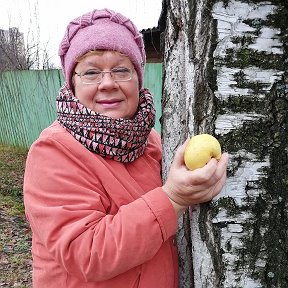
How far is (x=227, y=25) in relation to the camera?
138 cm

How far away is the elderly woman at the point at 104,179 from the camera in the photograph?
56.6 inches

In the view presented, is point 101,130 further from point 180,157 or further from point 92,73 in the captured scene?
point 180,157

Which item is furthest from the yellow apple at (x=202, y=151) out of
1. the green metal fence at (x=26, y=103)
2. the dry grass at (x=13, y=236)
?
the green metal fence at (x=26, y=103)

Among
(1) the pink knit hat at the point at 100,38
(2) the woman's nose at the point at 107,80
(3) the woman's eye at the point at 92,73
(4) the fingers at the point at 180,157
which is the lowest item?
(4) the fingers at the point at 180,157

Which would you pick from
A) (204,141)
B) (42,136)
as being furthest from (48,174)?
(204,141)

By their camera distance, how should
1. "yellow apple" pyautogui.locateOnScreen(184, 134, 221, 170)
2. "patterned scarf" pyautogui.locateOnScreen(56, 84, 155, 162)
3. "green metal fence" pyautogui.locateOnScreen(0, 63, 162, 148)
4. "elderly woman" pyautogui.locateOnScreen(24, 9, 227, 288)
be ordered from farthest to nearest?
"green metal fence" pyautogui.locateOnScreen(0, 63, 162, 148) < "patterned scarf" pyautogui.locateOnScreen(56, 84, 155, 162) < "elderly woman" pyautogui.locateOnScreen(24, 9, 227, 288) < "yellow apple" pyautogui.locateOnScreen(184, 134, 221, 170)

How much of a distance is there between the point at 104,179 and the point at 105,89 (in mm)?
361

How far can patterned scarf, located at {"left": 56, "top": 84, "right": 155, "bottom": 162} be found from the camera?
1.66m

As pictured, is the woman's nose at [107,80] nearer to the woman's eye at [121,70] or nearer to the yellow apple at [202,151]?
the woman's eye at [121,70]

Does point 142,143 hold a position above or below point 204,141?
Answer: below

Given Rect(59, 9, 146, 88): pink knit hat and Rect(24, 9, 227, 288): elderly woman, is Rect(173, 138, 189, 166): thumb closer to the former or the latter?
Rect(24, 9, 227, 288): elderly woman

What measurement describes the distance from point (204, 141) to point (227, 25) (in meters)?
0.37

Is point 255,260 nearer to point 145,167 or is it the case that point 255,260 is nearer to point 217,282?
point 217,282

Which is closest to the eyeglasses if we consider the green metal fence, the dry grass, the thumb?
the thumb
